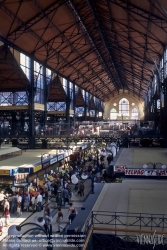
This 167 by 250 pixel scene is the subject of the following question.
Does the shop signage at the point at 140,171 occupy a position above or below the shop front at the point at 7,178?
above

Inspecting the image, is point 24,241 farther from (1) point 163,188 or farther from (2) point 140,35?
(2) point 140,35

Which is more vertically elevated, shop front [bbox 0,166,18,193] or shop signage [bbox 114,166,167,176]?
shop signage [bbox 114,166,167,176]

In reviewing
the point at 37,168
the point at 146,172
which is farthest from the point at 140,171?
the point at 37,168

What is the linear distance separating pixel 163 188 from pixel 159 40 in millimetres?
17353

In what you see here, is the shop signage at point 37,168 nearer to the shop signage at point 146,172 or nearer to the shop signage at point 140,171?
the shop signage at point 140,171

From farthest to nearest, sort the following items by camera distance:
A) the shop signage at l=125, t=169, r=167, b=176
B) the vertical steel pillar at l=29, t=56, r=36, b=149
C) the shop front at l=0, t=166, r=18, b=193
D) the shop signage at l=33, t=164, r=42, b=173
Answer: the vertical steel pillar at l=29, t=56, r=36, b=149 < the shop signage at l=33, t=164, r=42, b=173 < the shop front at l=0, t=166, r=18, b=193 < the shop signage at l=125, t=169, r=167, b=176

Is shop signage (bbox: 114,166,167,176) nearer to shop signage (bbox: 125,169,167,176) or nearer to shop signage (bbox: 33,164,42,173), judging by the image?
shop signage (bbox: 125,169,167,176)

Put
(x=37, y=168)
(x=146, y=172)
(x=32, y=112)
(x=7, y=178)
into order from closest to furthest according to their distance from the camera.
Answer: (x=146, y=172), (x=7, y=178), (x=37, y=168), (x=32, y=112)

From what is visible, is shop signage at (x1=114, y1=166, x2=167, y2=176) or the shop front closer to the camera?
shop signage at (x1=114, y1=166, x2=167, y2=176)

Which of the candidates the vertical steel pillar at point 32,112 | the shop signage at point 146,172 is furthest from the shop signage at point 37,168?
the vertical steel pillar at point 32,112

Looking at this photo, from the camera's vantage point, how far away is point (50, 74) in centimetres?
3556

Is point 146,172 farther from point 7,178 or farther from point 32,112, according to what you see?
point 32,112

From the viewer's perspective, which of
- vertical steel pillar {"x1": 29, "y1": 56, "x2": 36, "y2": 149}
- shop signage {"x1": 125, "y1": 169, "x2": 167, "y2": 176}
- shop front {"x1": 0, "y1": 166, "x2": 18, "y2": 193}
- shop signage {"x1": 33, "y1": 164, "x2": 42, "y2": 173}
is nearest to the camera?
shop signage {"x1": 125, "y1": 169, "x2": 167, "y2": 176}

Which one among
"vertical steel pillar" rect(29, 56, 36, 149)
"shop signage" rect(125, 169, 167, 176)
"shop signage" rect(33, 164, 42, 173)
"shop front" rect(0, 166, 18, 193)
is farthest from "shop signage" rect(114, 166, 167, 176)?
"vertical steel pillar" rect(29, 56, 36, 149)
